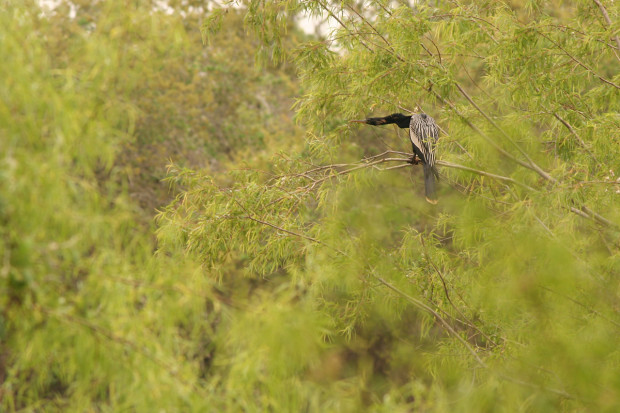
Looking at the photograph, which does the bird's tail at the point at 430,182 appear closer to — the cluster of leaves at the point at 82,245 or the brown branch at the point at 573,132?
the brown branch at the point at 573,132

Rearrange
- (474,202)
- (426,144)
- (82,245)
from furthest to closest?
(426,144), (474,202), (82,245)

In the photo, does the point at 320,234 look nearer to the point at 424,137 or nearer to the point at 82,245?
the point at 424,137

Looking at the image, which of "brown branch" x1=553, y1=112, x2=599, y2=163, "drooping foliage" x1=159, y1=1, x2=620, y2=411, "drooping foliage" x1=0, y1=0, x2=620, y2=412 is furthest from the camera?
"brown branch" x1=553, y1=112, x2=599, y2=163

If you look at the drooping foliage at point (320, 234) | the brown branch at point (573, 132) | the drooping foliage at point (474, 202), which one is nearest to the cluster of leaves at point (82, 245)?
the drooping foliage at point (320, 234)

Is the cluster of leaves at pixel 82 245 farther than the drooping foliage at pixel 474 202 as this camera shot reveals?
No

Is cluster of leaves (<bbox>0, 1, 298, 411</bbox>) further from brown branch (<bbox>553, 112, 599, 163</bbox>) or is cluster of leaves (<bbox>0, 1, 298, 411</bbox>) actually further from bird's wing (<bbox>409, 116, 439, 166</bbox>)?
brown branch (<bbox>553, 112, 599, 163</bbox>)

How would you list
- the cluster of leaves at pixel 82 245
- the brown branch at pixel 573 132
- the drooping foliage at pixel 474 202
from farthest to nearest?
1. the brown branch at pixel 573 132
2. the drooping foliage at pixel 474 202
3. the cluster of leaves at pixel 82 245

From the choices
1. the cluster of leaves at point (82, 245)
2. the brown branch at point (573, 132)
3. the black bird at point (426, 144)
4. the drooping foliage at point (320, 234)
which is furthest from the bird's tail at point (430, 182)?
the cluster of leaves at point (82, 245)

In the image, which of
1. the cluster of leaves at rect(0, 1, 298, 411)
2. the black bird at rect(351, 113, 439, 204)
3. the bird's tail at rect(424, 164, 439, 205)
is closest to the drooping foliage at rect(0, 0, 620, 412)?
the cluster of leaves at rect(0, 1, 298, 411)

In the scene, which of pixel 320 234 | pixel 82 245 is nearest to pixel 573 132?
pixel 320 234

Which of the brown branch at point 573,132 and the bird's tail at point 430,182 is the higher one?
the brown branch at point 573,132

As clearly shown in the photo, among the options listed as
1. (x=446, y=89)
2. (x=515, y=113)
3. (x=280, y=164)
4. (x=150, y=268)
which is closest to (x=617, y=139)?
(x=515, y=113)

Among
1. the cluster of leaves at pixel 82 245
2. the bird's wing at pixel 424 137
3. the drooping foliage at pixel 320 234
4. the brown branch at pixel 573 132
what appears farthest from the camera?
the bird's wing at pixel 424 137

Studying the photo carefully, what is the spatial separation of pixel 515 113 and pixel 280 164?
1888mm
